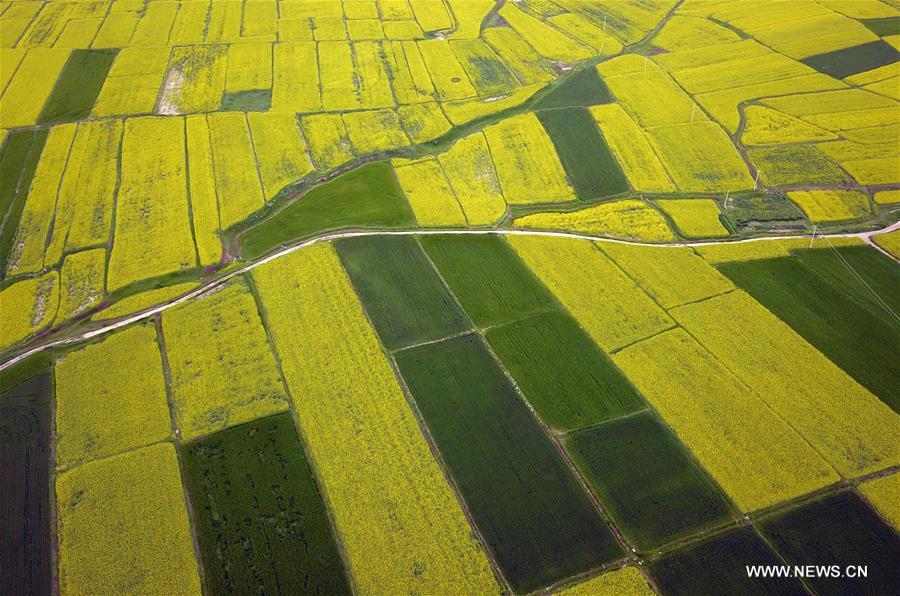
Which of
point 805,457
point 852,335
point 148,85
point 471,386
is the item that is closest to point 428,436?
point 471,386

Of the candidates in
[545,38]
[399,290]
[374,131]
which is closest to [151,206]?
[374,131]

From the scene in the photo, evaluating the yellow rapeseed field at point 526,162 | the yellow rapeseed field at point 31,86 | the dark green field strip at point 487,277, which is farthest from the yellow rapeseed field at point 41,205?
the yellow rapeseed field at point 526,162

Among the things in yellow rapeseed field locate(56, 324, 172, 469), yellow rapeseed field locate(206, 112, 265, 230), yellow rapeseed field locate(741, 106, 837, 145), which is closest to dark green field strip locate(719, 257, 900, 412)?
yellow rapeseed field locate(741, 106, 837, 145)

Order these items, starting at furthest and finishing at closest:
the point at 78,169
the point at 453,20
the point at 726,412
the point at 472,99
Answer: the point at 453,20 → the point at 472,99 → the point at 78,169 → the point at 726,412

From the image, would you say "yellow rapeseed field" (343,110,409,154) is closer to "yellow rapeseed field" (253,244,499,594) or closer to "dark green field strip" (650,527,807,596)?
"yellow rapeseed field" (253,244,499,594)

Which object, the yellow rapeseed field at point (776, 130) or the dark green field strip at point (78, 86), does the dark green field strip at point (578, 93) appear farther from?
the dark green field strip at point (78, 86)

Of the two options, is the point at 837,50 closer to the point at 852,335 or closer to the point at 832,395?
the point at 852,335
